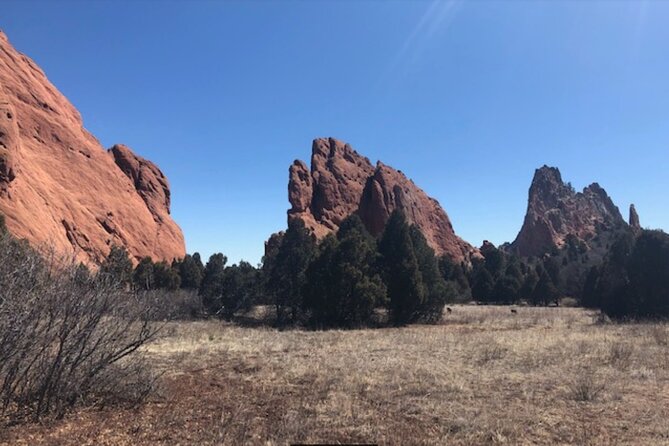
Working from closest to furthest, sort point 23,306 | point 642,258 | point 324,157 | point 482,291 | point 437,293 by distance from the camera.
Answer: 1. point 23,306
2. point 642,258
3. point 437,293
4. point 482,291
5. point 324,157

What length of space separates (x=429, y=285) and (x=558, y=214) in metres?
127

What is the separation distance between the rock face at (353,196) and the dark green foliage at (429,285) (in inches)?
1823

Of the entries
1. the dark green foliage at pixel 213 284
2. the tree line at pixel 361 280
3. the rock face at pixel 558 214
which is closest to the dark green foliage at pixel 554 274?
the tree line at pixel 361 280

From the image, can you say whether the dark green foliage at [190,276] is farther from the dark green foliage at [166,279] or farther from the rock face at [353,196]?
the rock face at [353,196]

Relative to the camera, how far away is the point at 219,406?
33.7 ft

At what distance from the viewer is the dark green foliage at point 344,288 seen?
34.8 metres

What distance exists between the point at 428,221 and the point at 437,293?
84.4 metres

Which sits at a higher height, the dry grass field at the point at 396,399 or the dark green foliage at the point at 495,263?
the dark green foliage at the point at 495,263

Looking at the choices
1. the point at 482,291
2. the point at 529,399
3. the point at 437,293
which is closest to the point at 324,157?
the point at 482,291

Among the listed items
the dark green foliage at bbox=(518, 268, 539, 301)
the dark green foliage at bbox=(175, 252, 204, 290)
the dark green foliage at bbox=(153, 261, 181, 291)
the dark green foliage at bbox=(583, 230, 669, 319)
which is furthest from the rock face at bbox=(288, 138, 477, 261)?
the dark green foliage at bbox=(583, 230, 669, 319)

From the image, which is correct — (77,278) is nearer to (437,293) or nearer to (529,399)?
(529,399)

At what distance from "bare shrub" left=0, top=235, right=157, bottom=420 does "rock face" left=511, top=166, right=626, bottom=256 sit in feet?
435

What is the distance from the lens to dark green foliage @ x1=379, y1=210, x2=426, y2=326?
3669cm

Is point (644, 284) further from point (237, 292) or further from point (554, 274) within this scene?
point (554, 274)
